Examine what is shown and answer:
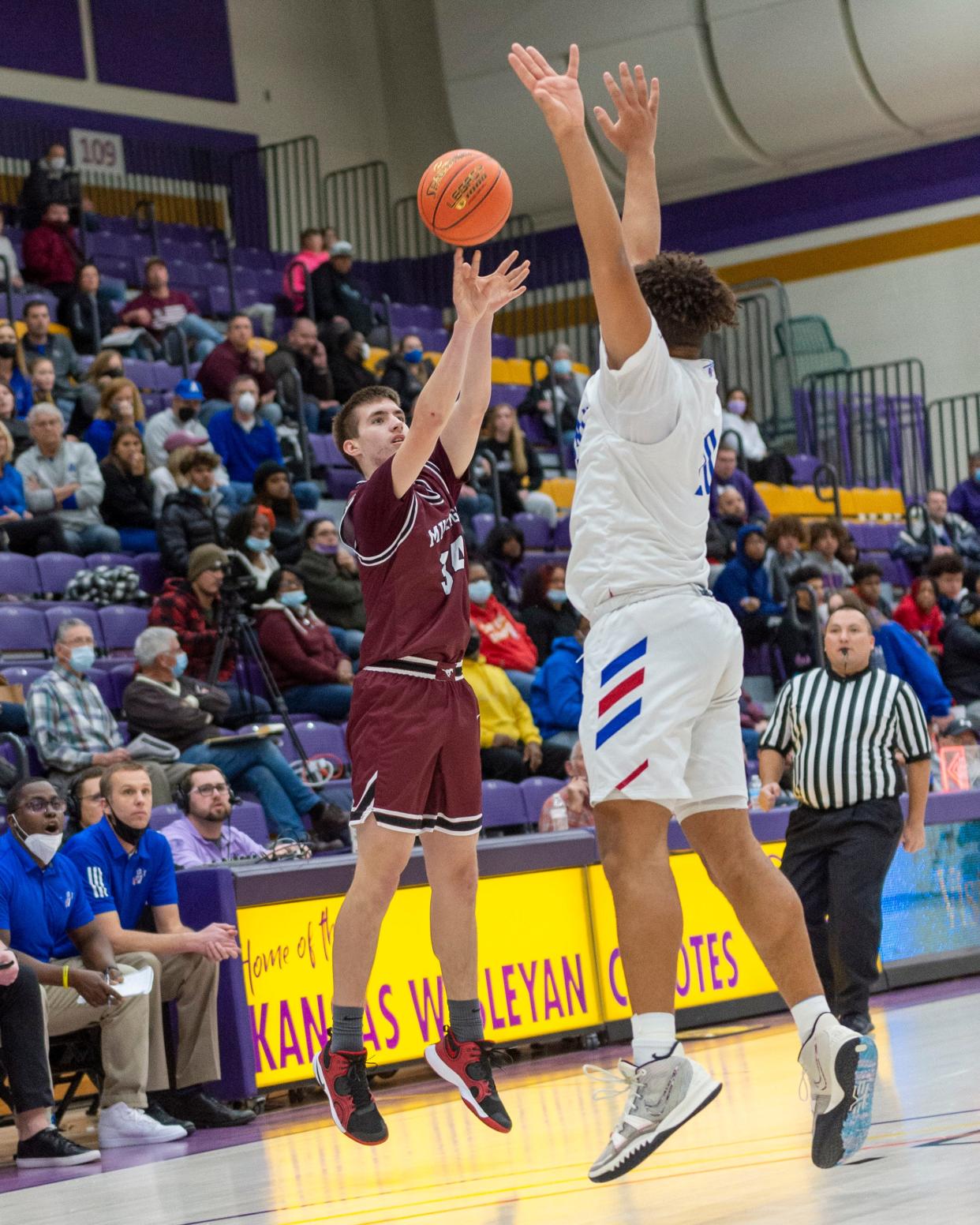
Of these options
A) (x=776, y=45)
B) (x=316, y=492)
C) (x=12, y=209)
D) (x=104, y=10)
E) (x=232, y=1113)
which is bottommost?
(x=232, y=1113)

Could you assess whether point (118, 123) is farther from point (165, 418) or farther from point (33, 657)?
point (33, 657)

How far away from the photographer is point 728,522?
14570 mm

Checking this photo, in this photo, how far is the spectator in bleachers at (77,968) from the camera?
5914 millimetres

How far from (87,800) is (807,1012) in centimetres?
382

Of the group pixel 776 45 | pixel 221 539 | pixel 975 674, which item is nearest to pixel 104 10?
pixel 776 45

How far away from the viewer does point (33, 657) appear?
1018 centimetres

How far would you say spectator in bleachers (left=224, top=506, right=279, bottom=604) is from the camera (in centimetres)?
1060

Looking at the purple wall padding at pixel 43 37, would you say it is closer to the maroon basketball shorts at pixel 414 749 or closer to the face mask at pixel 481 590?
the face mask at pixel 481 590

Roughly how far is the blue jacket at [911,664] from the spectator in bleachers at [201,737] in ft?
12.7

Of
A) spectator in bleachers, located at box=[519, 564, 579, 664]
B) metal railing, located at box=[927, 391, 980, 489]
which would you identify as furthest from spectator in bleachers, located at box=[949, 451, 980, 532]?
spectator in bleachers, located at box=[519, 564, 579, 664]

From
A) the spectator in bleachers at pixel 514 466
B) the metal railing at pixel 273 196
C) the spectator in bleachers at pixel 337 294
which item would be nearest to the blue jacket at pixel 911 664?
the spectator in bleachers at pixel 514 466

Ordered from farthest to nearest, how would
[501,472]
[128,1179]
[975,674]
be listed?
[501,472] < [975,674] < [128,1179]

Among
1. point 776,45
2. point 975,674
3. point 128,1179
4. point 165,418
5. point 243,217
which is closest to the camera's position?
point 128,1179

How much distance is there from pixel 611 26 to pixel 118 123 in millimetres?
5560
